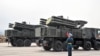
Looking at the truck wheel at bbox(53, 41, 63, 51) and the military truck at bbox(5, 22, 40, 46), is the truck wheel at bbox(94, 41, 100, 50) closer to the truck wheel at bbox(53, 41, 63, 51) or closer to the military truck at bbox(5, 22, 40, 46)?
the truck wheel at bbox(53, 41, 63, 51)

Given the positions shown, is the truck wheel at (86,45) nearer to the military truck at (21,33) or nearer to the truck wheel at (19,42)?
the military truck at (21,33)

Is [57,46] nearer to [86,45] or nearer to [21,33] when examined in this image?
[86,45]

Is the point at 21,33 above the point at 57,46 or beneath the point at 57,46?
above

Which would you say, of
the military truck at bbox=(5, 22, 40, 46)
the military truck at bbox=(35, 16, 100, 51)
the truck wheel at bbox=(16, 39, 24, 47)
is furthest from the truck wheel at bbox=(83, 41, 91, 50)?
the truck wheel at bbox=(16, 39, 24, 47)

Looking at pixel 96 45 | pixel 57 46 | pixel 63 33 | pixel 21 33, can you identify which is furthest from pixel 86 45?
pixel 21 33

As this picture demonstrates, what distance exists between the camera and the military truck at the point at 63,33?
2784 cm

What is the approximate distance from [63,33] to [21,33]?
41.4ft

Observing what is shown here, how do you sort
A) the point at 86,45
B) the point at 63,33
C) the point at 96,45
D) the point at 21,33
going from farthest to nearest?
the point at 21,33 < the point at 96,45 < the point at 86,45 < the point at 63,33

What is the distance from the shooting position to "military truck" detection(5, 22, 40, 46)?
39.8 m

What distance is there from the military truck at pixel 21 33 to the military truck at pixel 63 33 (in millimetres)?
8871

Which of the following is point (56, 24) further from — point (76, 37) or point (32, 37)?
point (32, 37)

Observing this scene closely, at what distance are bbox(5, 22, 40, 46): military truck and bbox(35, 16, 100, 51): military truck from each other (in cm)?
887

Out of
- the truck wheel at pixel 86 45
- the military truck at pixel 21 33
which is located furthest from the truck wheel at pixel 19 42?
the truck wheel at pixel 86 45

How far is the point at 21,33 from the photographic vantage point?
131ft
